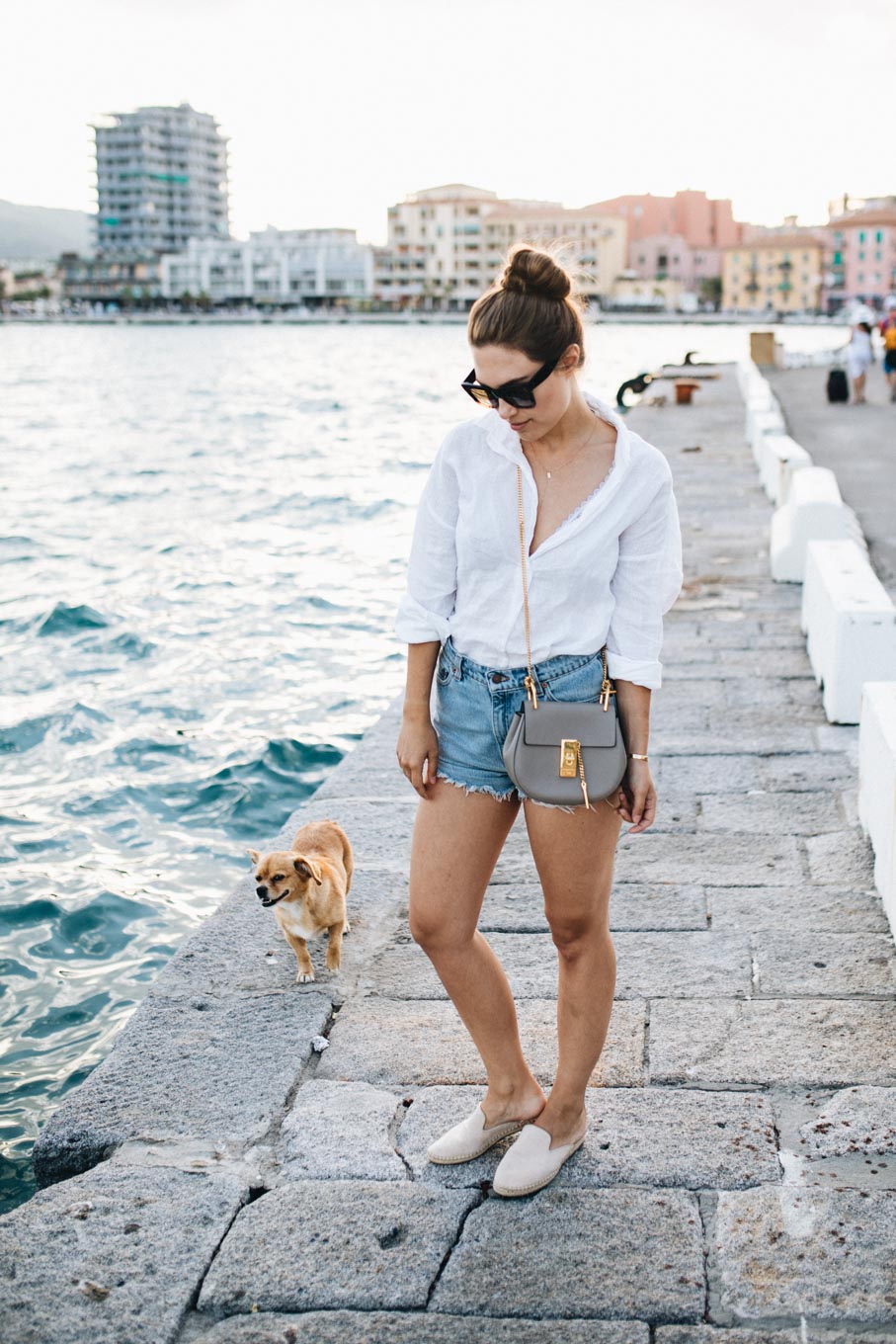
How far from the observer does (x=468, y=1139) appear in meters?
2.73

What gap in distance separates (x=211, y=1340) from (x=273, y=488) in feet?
67.5

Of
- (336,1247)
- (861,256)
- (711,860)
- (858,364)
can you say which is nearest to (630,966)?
(711,860)

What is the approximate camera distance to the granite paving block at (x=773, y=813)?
4613 millimetres

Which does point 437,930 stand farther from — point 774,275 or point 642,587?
point 774,275

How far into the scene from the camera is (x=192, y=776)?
8.20m

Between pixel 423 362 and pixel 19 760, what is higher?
pixel 423 362

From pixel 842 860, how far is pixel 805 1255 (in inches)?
80.4

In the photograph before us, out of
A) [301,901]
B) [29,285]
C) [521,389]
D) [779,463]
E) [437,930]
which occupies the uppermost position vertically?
[29,285]

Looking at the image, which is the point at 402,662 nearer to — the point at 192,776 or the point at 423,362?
the point at 192,776

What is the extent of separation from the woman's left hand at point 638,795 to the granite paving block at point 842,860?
180 centimetres

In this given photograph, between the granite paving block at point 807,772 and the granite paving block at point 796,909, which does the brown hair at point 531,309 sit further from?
the granite paving block at point 807,772

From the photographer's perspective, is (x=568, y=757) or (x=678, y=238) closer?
(x=568, y=757)

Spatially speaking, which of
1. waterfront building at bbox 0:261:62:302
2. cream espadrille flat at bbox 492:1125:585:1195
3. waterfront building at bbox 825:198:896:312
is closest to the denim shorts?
cream espadrille flat at bbox 492:1125:585:1195

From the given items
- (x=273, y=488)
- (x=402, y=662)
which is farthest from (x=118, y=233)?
(x=402, y=662)
